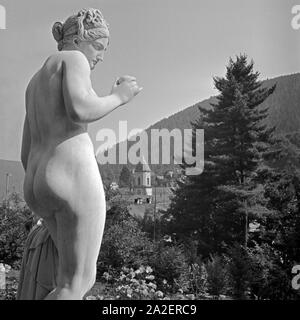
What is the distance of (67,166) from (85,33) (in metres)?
0.59

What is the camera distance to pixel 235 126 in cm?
1647

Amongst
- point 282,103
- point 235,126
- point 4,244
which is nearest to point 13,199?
point 4,244

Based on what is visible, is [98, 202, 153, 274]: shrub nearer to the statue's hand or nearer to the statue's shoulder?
the statue's hand

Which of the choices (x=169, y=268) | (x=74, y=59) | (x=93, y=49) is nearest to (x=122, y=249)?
(x=169, y=268)

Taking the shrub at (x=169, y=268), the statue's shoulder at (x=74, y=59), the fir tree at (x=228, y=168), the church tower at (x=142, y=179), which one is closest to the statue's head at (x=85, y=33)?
the statue's shoulder at (x=74, y=59)

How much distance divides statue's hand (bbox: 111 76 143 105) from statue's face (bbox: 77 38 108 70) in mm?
144

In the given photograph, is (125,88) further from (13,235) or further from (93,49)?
(13,235)

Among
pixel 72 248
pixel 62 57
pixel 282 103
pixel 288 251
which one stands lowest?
pixel 288 251

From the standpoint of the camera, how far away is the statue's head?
79.9 inches

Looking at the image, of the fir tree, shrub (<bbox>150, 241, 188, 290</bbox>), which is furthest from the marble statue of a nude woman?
the fir tree

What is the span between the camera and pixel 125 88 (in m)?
2.01

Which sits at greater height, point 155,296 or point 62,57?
point 62,57
